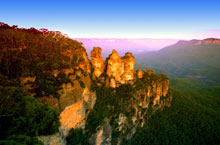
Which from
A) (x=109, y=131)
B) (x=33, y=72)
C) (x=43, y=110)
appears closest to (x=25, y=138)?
(x=43, y=110)

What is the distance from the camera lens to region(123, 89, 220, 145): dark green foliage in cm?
3259

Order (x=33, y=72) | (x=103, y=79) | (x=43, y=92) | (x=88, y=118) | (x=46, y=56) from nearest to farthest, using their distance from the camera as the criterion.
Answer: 1. (x=43, y=92)
2. (x=33, y=72)
3. (x=46, y=56)
4. (x=88, y=118)
5. (x=103, y=79)

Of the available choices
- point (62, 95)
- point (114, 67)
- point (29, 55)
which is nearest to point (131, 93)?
point (114, 67)

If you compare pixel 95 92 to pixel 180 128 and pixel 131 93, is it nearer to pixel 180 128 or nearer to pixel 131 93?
pixel 131 93

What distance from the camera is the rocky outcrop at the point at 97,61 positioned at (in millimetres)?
32625

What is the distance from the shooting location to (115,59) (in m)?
34.8

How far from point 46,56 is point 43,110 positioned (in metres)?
12.0

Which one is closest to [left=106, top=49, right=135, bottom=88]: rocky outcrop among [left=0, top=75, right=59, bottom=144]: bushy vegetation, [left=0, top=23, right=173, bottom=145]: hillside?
[left=0, top=23, right=173, bottom=145]: hillside

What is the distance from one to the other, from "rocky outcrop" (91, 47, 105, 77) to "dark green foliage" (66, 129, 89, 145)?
57.5ft

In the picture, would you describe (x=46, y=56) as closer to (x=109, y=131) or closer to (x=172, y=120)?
(x=109, y=131)

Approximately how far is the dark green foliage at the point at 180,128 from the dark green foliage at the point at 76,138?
1422cm

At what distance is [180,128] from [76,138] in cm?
3773

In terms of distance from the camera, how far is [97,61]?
33.2 meters

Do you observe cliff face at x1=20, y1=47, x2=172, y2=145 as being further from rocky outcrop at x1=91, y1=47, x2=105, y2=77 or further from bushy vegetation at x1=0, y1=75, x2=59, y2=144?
bushy vegetation at x1=0, y1=75, x2=59, y2=144
